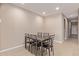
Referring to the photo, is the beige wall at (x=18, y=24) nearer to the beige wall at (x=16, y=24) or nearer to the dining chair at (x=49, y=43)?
the beige wall at (x=16, y=24)

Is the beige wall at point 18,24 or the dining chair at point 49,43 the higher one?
the beige wall at point 18,24

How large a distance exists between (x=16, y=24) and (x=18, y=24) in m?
0.06

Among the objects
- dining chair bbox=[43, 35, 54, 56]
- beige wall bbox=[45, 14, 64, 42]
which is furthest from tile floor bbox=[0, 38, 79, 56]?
beige wall bbox=[45, 14, 64, 42]

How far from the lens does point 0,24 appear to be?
6.87 ft

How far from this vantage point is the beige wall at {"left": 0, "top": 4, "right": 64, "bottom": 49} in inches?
77.1

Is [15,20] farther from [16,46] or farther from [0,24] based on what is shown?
[16,46]

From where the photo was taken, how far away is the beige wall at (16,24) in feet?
6.41

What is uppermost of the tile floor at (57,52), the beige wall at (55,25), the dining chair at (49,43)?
the beige wall at (55,25)

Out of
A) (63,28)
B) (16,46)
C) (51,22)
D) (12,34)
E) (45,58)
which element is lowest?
(16,46)

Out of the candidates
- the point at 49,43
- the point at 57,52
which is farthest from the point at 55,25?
the point at 57,52

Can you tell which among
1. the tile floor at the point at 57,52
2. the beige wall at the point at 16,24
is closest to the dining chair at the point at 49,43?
the tile floor at the point at 57,52

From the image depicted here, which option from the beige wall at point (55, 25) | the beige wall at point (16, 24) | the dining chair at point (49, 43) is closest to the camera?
the beige wall at point (16, 24)

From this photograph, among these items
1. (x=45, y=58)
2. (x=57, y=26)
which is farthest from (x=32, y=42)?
(x=45, y=58)

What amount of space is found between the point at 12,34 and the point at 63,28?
1.53 meters
